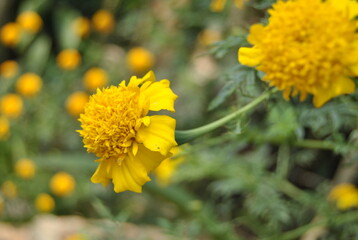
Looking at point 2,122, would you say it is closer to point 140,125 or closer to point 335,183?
point 335,183

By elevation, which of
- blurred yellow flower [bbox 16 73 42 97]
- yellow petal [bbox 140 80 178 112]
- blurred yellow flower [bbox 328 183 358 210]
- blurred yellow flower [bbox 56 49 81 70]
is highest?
blurred yellow flower [bbox 56 49 81 70]

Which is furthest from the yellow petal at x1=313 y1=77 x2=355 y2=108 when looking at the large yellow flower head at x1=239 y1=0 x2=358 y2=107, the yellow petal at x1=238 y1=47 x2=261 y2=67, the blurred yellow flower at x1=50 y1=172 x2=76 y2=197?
the blurred yellow flower at x1=50 y1=172 x2=76 y2=197

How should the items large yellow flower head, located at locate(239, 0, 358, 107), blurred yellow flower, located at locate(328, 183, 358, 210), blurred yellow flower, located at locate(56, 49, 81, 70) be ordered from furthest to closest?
blurred yellow flower, located at locate(56, 49, 81, 70)
blurred yellow flower, located at locate(328, 183, 358, 210)
large yellow flower head, located at locate(239, 0, 358, 107)

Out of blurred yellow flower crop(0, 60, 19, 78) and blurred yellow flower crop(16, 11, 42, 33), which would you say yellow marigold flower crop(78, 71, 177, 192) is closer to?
blurred yellow flower crop(0, 60, 19, 78)

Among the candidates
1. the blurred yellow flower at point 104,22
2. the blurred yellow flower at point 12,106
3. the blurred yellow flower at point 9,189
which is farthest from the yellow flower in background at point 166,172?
the blurred yellow flower at point 104,22

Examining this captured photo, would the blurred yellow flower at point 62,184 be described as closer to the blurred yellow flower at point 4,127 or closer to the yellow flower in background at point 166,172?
the blurred yellow flower at point 4,127

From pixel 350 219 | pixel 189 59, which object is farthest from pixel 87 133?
pixel 189 59

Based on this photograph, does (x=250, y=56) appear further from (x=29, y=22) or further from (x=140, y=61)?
(x=29, y=22)

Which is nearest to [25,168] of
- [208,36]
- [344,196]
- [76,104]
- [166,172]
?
[76,104]

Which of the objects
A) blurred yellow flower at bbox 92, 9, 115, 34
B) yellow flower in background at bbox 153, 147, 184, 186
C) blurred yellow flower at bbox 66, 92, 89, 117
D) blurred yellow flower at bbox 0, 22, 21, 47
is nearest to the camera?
yellow flower in background at bbox 153, 147, 184, 186
